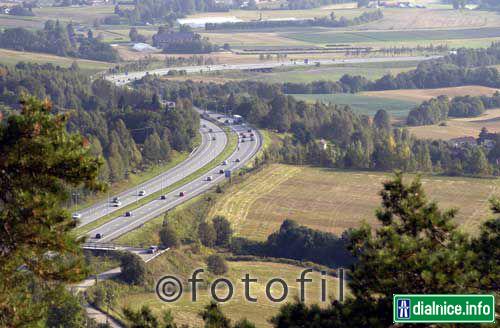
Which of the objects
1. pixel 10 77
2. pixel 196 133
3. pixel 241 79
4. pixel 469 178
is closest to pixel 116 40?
pixel 241 79

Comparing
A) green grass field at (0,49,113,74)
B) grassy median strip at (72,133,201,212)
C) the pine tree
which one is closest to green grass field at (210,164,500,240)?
grassy median strip at (72,133,201,212)

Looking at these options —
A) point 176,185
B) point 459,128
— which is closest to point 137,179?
point 176,185

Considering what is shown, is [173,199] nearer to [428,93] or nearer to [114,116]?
[114,116]

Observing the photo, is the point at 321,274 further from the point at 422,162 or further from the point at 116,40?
the point at 116,40

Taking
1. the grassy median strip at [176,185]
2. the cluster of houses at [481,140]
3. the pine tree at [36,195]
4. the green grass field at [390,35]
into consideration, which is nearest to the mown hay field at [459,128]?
the cluster of houses at [481,140]

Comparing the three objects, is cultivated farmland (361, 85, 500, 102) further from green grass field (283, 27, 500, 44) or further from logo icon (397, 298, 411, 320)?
logo icon (397, 298, 411, 320)

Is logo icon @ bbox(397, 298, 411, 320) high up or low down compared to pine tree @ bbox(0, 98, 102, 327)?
down

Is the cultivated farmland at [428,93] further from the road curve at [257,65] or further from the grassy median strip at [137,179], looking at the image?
the grassy median strip at [137,179]
